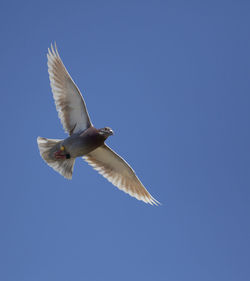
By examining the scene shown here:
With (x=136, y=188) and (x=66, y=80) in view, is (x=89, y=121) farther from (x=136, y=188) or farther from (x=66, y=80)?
(x=136, y=188)

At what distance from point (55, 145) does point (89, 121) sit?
99 centimetres

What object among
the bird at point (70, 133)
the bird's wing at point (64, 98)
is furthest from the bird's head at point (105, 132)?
the bird's wing at point (64, 98)

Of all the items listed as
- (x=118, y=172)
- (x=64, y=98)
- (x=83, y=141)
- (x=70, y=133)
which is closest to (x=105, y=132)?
(x=83, y=141)

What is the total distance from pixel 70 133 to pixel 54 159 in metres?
0.77

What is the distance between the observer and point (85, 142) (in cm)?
989

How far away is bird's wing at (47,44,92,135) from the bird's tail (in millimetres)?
483

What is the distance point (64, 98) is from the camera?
10.3m

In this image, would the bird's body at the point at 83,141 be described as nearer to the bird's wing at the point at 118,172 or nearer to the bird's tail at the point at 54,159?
the bird's tail at the point at 54,159

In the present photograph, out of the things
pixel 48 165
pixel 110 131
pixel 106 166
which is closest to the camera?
pixel 110 131

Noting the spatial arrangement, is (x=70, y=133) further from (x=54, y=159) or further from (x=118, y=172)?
(x=118, y=172)

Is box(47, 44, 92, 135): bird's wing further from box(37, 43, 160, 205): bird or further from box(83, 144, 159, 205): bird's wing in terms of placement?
box(83, 144, 159, 205): bird's wing

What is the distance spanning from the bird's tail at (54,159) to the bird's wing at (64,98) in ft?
1.58

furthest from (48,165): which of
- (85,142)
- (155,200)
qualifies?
(155,200)

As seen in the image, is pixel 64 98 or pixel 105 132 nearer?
pixel 105 132
